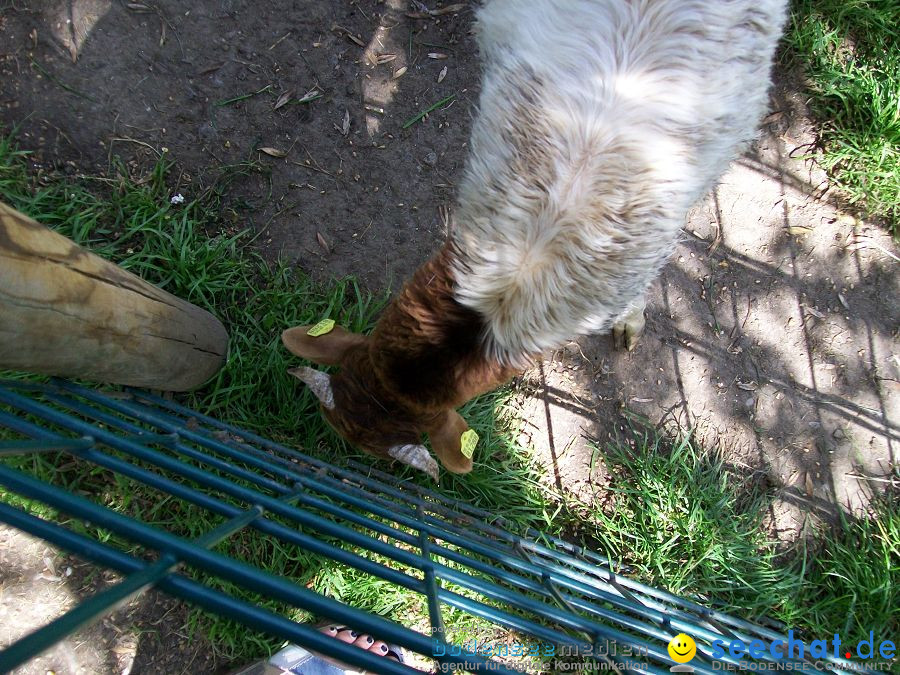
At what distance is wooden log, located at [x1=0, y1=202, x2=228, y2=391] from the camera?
1.52 m

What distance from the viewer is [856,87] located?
387cm

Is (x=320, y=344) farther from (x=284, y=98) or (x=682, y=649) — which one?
(x=682, y=649)

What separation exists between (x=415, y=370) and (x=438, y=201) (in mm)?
1562

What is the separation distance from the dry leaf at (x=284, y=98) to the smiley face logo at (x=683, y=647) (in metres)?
3.71

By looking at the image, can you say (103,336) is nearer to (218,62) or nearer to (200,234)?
(200,234)

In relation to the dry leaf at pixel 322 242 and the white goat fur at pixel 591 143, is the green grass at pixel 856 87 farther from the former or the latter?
the dry leaf at pixel 322 242

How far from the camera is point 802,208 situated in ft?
13.0

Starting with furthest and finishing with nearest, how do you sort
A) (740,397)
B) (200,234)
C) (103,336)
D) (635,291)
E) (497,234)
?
(740,397) < (200,234) < (635,291) < (497,234) < (103,336)

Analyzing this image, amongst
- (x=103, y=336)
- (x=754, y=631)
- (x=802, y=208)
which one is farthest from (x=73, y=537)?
(x=802, y=208)

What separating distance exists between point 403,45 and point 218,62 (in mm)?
1226

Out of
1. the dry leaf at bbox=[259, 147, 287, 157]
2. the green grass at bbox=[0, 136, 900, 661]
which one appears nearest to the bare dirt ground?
the dry leaf at bbox=[259, 147, 287, 157]

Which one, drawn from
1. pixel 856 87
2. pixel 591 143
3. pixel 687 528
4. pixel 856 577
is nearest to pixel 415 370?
pixel 591 143

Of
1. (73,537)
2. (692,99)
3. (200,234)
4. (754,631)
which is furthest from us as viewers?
(200,234)

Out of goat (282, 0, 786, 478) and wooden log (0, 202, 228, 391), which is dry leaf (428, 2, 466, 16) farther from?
wooden log (0, 202, 228, 391)
